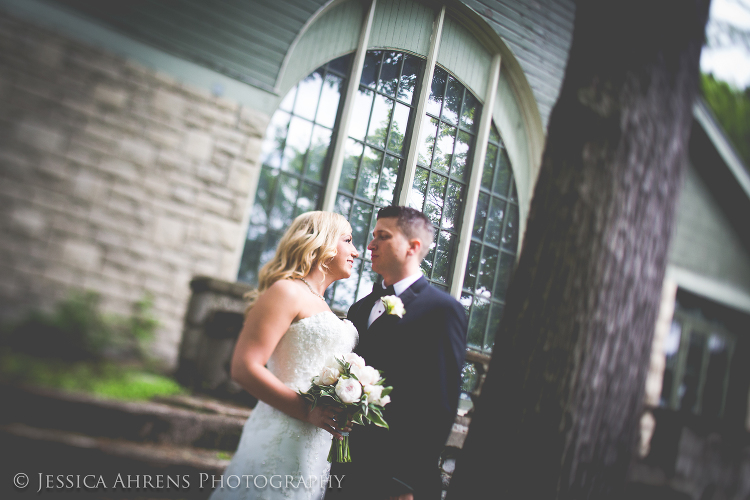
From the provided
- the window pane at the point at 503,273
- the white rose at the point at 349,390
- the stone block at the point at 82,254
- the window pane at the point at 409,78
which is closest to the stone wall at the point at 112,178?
the stone block at the point at 82,254

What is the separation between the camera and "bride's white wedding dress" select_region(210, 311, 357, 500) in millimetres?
1988

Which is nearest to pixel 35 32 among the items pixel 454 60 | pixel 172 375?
pixel 172 375

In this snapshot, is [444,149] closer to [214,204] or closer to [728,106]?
[214,204]

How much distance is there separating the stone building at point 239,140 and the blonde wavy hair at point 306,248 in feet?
2.29

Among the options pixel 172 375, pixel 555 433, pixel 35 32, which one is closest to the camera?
pixel 555 433

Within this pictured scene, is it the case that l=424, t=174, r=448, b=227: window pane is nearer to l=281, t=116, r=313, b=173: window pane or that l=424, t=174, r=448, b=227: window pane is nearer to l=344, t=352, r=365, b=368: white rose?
l=281, t=116, r=313, b=173: window pane

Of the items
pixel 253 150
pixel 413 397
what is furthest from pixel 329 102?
pixel 413 397

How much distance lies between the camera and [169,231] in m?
3.06

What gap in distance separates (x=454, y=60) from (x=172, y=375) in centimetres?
308

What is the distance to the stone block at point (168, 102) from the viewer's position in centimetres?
296

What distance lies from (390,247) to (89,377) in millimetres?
1834

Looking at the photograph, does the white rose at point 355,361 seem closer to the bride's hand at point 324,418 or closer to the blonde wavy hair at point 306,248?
the bride's hand at point 324,418

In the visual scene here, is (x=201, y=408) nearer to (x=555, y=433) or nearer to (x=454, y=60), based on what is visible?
(x=555, y=433)

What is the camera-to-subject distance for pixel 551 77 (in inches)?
166
